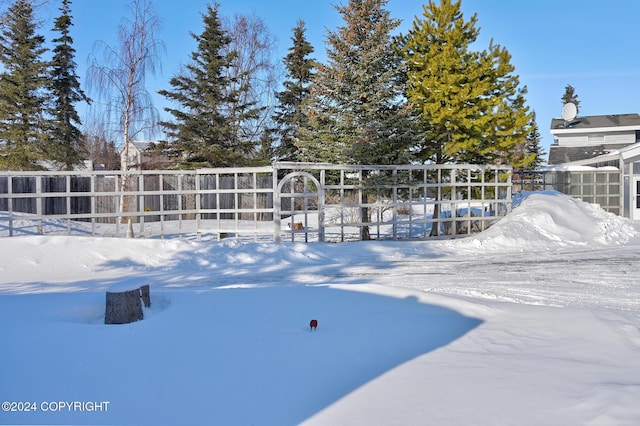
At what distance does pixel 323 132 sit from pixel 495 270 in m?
7.23

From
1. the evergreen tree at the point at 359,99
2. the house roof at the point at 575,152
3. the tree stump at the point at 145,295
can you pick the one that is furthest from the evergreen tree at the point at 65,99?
the house roof at the point at 575,152

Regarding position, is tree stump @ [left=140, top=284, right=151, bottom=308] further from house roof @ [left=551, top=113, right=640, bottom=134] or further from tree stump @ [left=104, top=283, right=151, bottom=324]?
house roof @ [left=551, top=113, right=640, bottom=134]

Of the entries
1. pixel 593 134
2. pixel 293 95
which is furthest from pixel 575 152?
pixel 293 95

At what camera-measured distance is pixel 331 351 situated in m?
4.70

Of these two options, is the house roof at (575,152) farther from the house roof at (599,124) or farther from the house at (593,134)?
the house roof at (599,124)

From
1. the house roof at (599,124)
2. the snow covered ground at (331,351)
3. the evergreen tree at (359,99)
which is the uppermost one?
the house roof at (599,124)

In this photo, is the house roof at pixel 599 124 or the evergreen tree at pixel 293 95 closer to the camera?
the evergreen tree at pixel 293 95

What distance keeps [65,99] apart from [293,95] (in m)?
13.0

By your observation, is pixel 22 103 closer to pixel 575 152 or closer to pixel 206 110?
pixel 206 110

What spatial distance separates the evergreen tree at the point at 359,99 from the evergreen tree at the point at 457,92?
3.61 ft

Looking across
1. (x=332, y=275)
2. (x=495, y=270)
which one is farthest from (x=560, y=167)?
(x=332, y=275)

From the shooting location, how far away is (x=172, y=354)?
4559mm

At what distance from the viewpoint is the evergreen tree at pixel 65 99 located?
1022 inches

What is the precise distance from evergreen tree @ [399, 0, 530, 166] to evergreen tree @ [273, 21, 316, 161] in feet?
41.1
